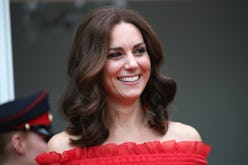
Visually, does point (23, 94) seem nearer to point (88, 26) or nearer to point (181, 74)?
point (181, 74)

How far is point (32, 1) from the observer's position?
4.14 meters

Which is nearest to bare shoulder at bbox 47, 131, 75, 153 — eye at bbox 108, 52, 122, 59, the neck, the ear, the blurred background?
the neck

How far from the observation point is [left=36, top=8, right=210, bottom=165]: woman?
7.36ft

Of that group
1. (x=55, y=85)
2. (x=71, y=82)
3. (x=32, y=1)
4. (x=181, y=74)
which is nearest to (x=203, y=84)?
(x=181, y=74)

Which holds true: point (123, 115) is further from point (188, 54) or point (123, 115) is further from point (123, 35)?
point (188, 54)

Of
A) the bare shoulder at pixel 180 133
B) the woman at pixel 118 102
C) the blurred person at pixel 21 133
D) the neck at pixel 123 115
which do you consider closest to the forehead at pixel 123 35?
the woman at pixel 118 102

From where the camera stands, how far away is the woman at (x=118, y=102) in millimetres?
Answer: 2244

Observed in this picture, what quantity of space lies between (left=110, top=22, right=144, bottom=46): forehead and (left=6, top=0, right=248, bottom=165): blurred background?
1.82 metres

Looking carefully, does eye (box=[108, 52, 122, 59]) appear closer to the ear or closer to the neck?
the neck

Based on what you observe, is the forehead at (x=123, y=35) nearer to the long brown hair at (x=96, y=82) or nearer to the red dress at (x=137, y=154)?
the long brown hair at (x=96, y=82)

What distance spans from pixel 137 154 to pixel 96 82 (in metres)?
0.33

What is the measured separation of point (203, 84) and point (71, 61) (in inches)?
76.6

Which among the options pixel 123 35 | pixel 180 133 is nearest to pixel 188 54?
pixel 180 133

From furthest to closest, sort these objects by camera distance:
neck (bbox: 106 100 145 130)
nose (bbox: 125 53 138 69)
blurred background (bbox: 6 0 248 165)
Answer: blurred background (bbox: 6 0 248 165)
neck (bbox: 106 100 145 130)
nose (bbox: 125 53 138 69)
